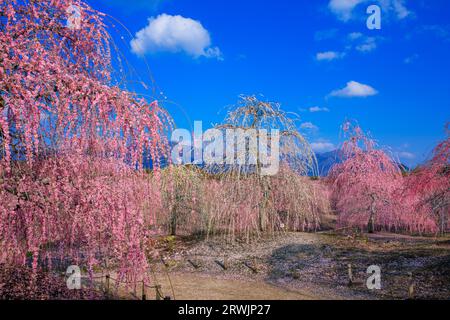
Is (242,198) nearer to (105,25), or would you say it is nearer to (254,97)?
(254,97)

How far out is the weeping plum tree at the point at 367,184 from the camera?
888 inches

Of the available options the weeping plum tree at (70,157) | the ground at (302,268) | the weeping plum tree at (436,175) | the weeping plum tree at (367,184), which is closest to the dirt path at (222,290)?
the ground at (302,268)

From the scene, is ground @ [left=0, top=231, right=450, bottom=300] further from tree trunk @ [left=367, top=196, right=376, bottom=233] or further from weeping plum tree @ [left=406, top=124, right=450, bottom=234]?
tree trunk @ [left=367, top=196, right=376, bottom=233]

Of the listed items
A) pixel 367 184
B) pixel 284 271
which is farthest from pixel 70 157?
pixel 367 184

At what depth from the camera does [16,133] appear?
4.62 m

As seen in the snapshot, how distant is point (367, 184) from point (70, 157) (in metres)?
20.6

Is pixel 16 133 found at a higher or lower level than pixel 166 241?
higher

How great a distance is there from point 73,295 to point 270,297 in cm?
606

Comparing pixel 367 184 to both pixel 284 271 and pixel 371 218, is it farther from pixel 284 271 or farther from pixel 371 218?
pixel 284 271

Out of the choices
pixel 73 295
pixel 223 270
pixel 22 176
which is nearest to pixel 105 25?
pixel 22 176

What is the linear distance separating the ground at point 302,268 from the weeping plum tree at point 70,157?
21.3ft

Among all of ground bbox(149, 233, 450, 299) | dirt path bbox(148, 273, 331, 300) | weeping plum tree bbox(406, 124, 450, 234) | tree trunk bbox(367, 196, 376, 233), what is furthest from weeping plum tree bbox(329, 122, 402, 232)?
dirt path bbox(148, 273, 331, 300)

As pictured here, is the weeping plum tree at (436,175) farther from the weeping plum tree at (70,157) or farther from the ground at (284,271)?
the weeping plum tree at (70,157)

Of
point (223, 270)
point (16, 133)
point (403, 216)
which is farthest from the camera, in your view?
point (403, 216)
